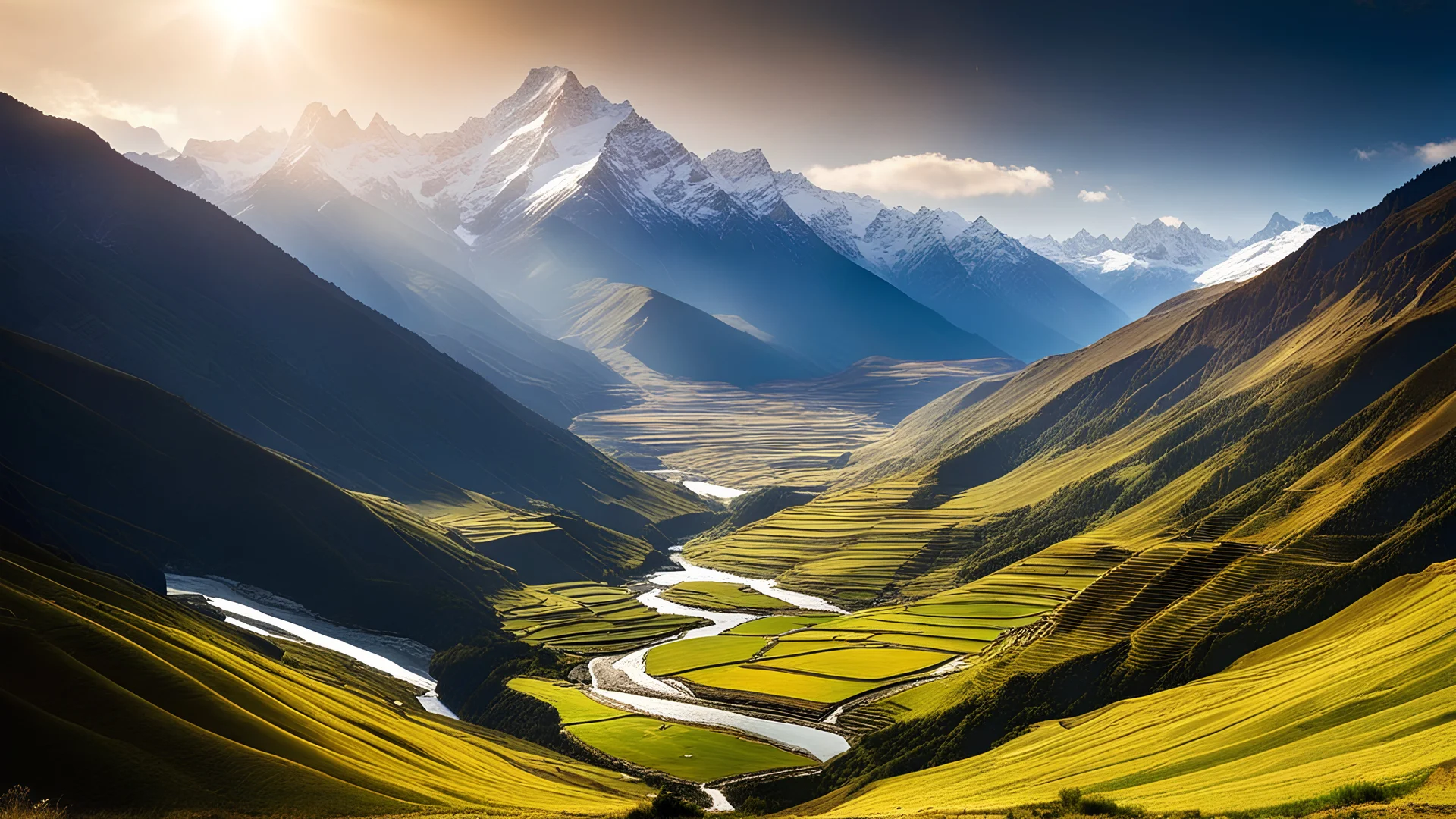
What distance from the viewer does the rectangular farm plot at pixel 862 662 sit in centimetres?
17312

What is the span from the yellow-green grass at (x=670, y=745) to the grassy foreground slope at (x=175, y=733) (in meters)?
34.7

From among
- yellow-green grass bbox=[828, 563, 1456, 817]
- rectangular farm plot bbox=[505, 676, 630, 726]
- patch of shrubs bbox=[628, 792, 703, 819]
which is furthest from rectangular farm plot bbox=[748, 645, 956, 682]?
patch of shrubs bbox=[628, 792, 703, 819]

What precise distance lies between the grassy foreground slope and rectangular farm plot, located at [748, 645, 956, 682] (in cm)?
7696

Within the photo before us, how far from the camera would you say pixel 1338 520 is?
148 metres

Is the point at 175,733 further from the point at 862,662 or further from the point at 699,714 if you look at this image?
the point at 862,662

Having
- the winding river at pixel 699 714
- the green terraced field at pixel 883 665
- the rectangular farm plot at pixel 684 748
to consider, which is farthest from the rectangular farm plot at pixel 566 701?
the green terraced field at pixel 883 665

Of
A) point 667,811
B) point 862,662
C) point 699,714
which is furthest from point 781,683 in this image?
point 667,811

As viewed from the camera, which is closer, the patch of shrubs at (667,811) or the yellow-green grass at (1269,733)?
the yellow-green grass at (1269,733)

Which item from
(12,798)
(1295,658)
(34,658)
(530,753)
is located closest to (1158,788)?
(1295,658)

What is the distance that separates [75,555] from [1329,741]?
165965 mm

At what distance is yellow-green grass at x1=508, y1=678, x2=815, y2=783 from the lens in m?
140

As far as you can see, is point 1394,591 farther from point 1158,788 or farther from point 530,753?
point 530,753

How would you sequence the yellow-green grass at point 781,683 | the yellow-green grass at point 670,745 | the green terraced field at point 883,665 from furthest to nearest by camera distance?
the yellow-green grass at point 781,683 < the green terraced field at point 883,665 < the yellow-green grass at point 670,745

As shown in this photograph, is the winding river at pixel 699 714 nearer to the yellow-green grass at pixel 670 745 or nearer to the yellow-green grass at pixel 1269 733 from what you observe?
the yellow-green grass at pixel 670 745
